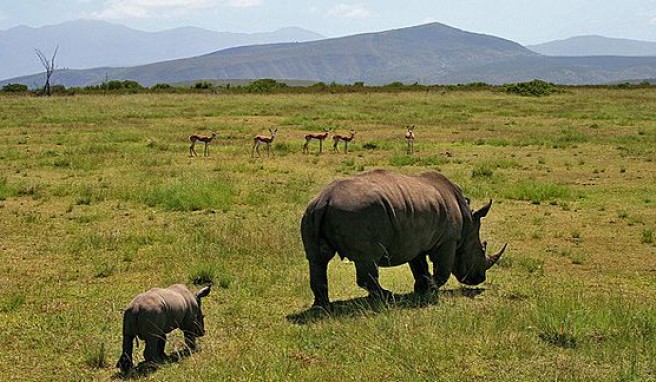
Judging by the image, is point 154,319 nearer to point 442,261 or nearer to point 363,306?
point 363,306

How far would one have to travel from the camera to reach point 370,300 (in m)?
8.83

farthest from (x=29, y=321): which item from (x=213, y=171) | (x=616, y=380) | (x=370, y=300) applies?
(x=213, y=171)

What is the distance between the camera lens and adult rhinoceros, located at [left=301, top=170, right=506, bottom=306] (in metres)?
8.13

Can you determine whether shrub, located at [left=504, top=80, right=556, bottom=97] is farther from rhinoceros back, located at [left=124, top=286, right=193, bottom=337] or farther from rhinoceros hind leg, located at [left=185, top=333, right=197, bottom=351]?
rhinoceros back, located at [left=124, top=286, right=193, bottom=337]

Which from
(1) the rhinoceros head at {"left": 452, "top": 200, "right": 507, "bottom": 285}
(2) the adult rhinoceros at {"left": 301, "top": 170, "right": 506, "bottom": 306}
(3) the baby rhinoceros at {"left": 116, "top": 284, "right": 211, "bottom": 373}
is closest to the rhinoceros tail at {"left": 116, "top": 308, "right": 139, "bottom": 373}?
(3) the baby rhinoceros at {"left": 116, "top": 284, "right": 211, "bottom": 373}

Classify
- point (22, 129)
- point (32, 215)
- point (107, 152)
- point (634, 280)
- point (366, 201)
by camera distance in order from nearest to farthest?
point (366, 201) < point (634, 280) < point (32, 215) < point (107, 152) < point (22, 129)

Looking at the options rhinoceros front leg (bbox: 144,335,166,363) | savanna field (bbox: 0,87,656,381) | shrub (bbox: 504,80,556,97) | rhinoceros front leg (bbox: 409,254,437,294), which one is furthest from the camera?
shrub (bbox: 504,80,556,97)

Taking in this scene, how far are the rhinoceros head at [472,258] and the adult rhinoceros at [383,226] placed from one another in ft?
0.76

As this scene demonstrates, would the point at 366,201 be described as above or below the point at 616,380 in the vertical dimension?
above

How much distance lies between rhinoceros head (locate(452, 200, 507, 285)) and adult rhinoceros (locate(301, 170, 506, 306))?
23cm

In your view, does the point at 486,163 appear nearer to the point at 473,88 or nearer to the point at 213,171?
the point at 213,171

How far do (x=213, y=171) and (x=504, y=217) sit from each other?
10318 mm

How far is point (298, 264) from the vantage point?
11.3 meters

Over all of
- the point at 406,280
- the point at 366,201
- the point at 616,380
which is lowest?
the point at 406,280
